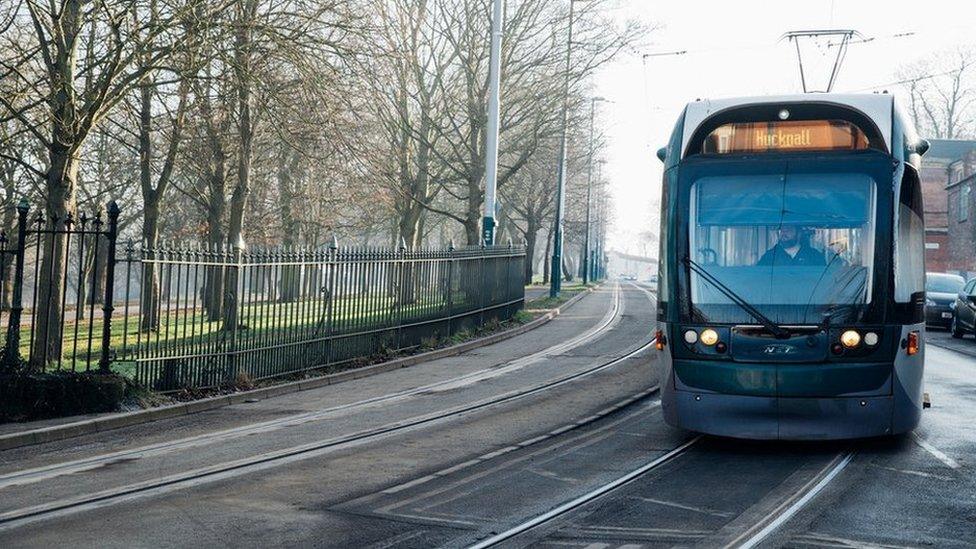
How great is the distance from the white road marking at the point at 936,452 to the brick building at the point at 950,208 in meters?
40.4

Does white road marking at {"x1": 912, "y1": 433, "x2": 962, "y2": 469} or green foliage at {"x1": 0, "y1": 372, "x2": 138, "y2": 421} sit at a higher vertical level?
green foliage at {"x1": 0, "y1": 372, "x2": 138, "y2": 421}

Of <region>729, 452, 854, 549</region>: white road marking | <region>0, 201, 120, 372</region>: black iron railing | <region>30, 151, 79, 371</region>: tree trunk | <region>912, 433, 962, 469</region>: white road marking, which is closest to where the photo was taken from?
<region>729, 452, 854, 549</region>: white road marking

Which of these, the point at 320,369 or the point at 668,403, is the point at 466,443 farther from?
the point at 320,369

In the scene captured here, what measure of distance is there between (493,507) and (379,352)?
11079 mm

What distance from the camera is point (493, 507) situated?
767 cm

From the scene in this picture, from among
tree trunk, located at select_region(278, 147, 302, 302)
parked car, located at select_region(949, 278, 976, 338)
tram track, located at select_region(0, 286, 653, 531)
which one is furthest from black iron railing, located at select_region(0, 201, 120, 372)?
parked car, located at select_region(949, 278, 976, 338)

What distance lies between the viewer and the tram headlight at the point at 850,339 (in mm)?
9312

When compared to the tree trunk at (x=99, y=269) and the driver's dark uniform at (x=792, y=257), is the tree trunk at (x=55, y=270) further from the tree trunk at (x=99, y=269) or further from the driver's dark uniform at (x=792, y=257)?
the driver's dark uniform at (x=792, y=257)

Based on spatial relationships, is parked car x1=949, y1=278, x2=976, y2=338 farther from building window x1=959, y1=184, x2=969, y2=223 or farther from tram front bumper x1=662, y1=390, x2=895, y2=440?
building window x1=959, y1=184, x2=969, y2=223

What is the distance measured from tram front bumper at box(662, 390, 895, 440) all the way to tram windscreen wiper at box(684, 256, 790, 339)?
1.85ft

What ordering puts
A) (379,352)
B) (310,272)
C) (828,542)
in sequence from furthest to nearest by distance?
(379,352), (310,272), (828,542)

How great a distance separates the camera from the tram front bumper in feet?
30.3

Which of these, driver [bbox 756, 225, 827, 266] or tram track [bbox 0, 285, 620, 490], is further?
driver [bbox 756, 225, 827, 266]

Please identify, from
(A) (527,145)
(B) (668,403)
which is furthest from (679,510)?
(A) (527,145)
